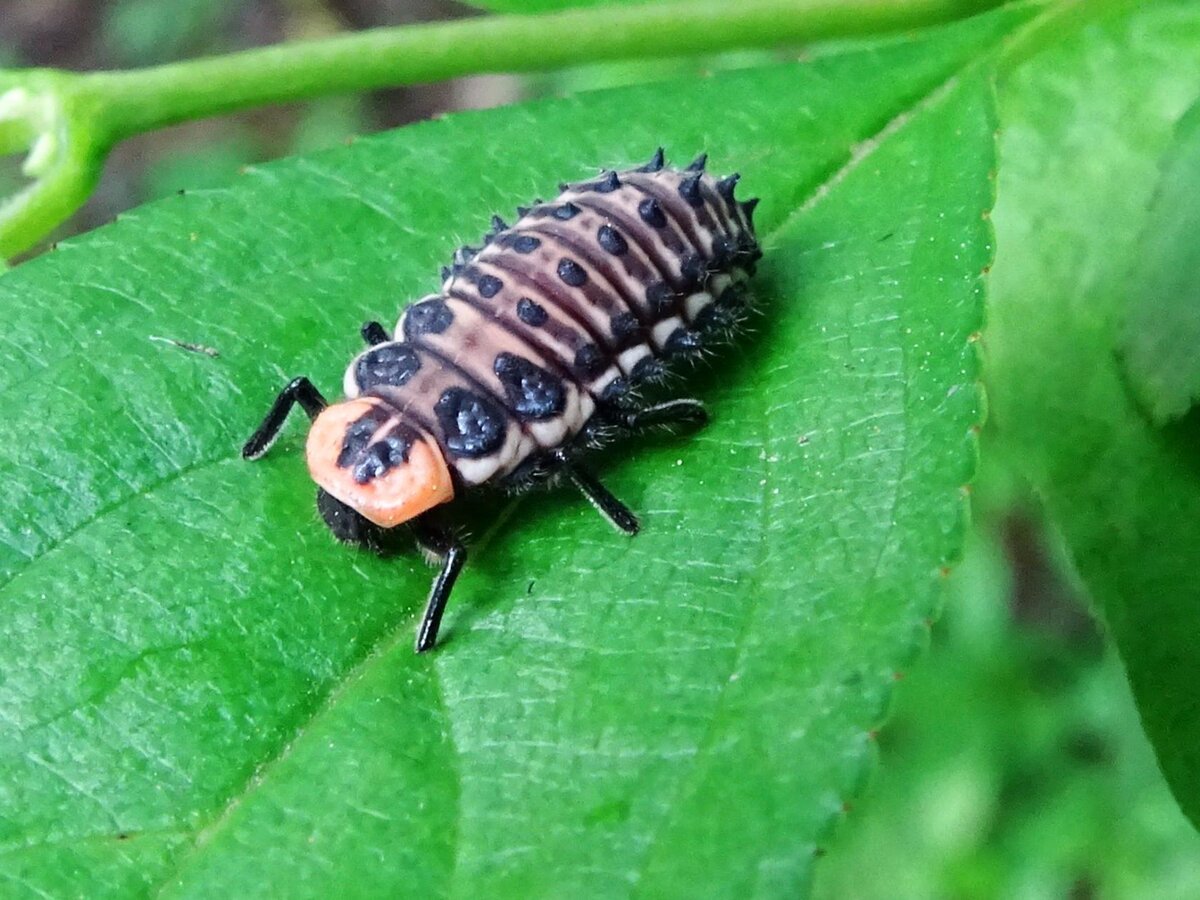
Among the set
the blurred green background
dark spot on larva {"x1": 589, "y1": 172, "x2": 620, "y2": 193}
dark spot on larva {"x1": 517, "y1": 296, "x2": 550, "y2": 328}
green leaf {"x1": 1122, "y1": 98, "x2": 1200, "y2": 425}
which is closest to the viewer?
green leaf {"x1": 1122, "y1": 98, "x2": 1200, "y2": 425}

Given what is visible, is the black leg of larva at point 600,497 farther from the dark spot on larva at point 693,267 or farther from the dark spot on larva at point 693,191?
the dark spot on larva at point 693,191

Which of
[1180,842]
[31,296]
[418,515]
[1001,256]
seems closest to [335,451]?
[418,515]

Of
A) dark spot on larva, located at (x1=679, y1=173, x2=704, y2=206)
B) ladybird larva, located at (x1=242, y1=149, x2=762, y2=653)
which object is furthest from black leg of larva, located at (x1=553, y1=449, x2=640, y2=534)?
dark spot on larva, located at (x1=679, y1=173, x2=704, y2=206)

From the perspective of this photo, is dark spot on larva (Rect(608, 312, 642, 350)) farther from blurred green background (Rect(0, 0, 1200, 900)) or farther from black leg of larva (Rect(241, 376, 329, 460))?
blurred green background (Rect(0, 0, 1200, 900))

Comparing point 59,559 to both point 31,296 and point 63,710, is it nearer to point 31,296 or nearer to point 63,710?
point 63,710

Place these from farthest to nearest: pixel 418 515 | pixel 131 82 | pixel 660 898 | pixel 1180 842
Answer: pixel 1180 842
pixel 131 82
pixel 418 515
pixel 660 898

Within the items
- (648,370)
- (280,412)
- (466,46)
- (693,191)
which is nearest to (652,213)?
(693,191)

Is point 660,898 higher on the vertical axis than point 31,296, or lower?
lower
